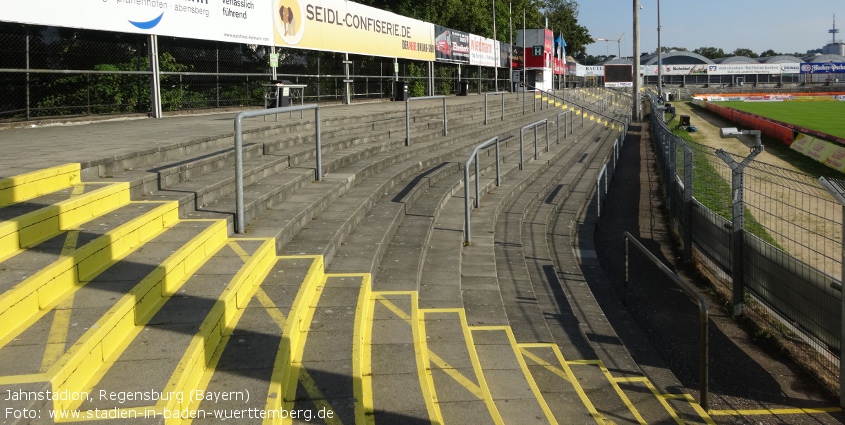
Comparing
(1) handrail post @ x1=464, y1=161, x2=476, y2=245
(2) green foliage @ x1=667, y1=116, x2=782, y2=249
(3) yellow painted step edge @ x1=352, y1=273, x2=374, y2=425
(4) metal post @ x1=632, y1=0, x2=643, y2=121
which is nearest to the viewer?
(3) yellow painted step edge @ x1=352, y1=273, x2=374, y2=425

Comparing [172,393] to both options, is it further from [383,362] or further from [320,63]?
[320,63]

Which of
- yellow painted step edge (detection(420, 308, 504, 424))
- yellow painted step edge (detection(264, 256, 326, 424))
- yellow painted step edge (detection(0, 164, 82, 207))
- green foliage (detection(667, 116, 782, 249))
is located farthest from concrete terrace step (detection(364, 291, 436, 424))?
green foliage (detection(667, 116, 782, 249))

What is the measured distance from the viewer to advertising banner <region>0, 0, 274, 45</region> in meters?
11.4

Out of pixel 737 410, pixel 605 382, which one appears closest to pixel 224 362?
pixel 605 382

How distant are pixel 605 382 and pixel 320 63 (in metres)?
17.5

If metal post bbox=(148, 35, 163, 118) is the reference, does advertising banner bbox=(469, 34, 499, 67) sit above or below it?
above

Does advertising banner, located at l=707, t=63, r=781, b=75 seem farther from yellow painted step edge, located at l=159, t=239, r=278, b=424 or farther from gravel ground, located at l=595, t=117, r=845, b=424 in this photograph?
yellow painted step edge, located at l=159, t=239, r=278, b=424

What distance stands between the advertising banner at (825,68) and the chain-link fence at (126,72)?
111m

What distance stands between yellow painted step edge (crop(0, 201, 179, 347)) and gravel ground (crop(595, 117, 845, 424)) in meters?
4.32

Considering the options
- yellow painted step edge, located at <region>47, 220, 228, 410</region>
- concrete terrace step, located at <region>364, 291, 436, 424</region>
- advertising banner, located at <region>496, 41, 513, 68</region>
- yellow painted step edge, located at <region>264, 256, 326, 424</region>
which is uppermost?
advertising banner, located at <region>496, 41, 513, 68</region>

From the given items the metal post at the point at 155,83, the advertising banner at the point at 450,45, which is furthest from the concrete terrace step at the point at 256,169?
the advertising banner at the point at 450,45

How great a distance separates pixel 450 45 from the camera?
33875mm

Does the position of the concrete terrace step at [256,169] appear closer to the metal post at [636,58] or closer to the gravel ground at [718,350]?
the gravel ground at [718,350]

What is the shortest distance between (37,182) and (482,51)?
1415 inches
